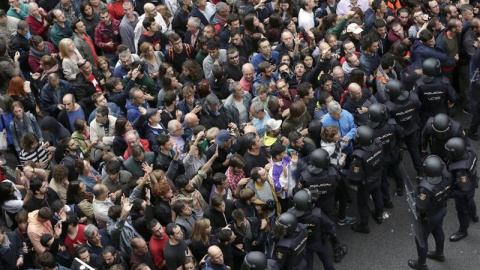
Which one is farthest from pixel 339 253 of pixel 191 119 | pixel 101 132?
pixel 101 132

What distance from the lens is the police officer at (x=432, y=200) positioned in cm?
946

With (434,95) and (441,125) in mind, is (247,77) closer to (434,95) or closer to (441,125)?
(434,95)

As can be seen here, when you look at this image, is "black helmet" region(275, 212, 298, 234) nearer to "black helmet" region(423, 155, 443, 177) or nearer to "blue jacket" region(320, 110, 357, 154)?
"black helmet" region(423, 155, 443, 177)

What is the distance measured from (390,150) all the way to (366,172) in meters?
0.75

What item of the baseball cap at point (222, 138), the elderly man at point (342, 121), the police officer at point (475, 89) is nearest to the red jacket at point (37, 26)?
the baseball cap at point (222, 138)

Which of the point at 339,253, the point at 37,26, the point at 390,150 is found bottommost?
the point at 339,253

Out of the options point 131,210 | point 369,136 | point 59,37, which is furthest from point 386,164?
point 59,37

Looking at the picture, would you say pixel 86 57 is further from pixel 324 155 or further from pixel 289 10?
pixel 324 155

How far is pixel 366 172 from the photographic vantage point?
10125mm

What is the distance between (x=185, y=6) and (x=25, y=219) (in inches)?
215

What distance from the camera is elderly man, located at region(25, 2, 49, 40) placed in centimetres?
1297

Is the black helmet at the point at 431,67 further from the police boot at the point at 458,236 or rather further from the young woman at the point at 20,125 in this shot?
the young woman at the point at 20,125

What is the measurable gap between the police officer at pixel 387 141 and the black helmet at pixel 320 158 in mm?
1124

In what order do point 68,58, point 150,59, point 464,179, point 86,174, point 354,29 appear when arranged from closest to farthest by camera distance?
point 464,179
point 86,174
point 68,58
point 150,59
point 354,29
